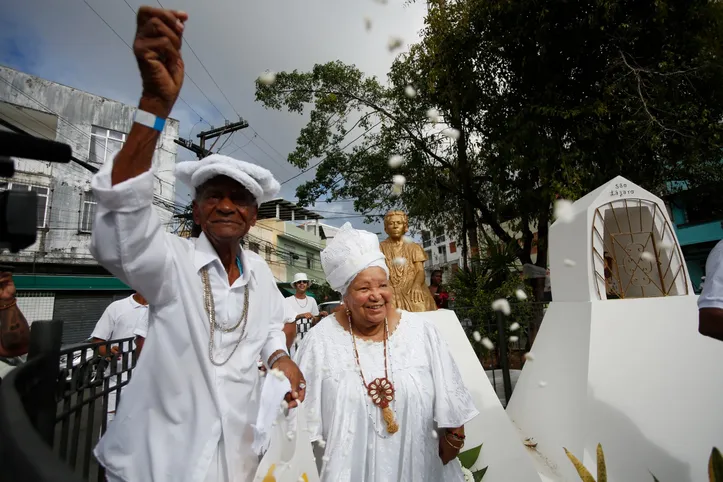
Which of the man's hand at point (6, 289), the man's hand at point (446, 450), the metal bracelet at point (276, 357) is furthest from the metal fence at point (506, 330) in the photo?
the man's hand at point (6, 289)

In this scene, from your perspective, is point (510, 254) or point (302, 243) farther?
point (302, 243)

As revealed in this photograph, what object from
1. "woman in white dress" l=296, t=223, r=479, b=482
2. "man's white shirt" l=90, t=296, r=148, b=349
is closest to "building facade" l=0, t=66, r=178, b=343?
"man's white shirt" l=90, t=296, r=148, b=349

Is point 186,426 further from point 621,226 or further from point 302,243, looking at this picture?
point 302,243

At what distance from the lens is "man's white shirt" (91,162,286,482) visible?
131 cm

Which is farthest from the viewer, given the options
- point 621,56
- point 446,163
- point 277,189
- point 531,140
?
point 446,163

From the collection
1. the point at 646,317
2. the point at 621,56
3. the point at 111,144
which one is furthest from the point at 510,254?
the point at 111,144

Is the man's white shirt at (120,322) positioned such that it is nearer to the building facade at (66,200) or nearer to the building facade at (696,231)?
the building facade at (66,200)

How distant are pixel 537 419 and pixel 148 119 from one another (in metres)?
4.72

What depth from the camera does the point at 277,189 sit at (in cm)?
207

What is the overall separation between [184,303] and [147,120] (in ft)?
2.33

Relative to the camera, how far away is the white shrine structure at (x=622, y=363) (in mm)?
3721

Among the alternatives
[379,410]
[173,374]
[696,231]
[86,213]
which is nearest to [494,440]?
[379,410]

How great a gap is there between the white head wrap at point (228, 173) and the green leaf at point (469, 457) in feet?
10.5

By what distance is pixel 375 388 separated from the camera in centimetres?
246
